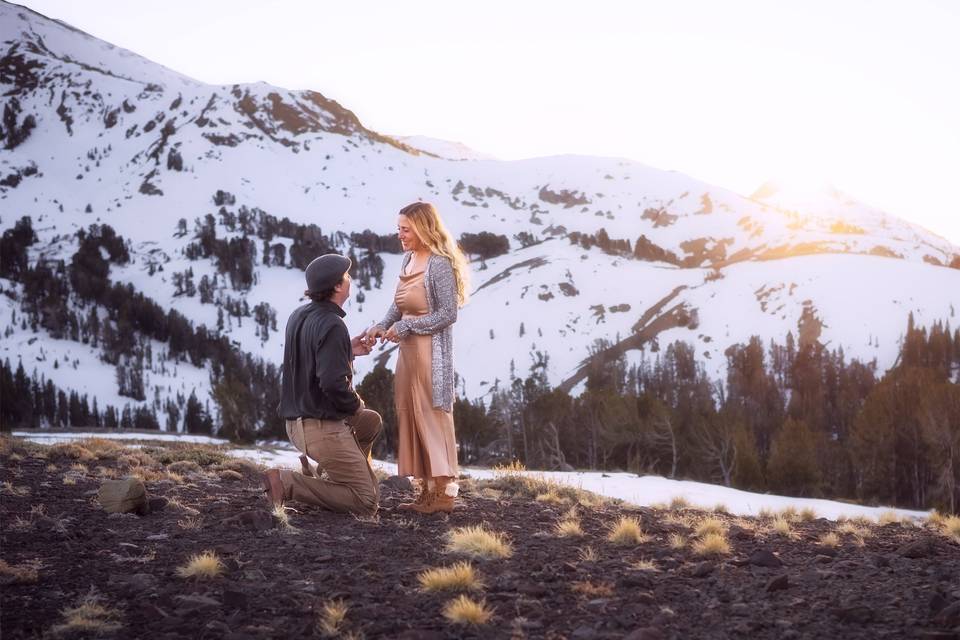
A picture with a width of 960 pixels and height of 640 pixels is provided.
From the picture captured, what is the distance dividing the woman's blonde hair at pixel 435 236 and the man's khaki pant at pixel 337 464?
5.88 ft

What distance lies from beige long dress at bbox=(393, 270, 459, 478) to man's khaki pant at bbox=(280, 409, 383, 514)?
0.36m

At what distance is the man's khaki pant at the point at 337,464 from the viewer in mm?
7461

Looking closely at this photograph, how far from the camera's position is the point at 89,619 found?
432 centimetres

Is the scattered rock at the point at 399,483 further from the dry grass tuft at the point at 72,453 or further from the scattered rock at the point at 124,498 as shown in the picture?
the dry grass tuft at the point at 72,453

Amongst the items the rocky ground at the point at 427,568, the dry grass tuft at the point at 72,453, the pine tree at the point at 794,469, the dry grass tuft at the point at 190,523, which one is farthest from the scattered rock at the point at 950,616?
the pine tree at the point at 794,469

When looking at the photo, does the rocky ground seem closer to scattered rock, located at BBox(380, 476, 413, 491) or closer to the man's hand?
the man's hand

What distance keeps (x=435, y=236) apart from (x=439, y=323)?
970mm

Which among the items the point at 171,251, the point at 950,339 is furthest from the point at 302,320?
the point at 171,251

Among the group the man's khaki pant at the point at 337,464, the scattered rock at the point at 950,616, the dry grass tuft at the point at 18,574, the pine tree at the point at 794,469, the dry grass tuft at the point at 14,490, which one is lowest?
the pine tree at the point at 794,469

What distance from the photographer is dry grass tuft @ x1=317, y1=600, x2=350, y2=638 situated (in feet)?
13.7

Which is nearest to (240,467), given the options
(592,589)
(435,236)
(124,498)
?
(124,498)

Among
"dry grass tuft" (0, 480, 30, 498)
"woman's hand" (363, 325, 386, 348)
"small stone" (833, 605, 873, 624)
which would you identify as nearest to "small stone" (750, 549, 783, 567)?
"small stone" (833, 605, 873, 624)

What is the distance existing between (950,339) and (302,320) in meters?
114

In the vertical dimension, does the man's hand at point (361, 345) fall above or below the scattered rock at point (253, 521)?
above
